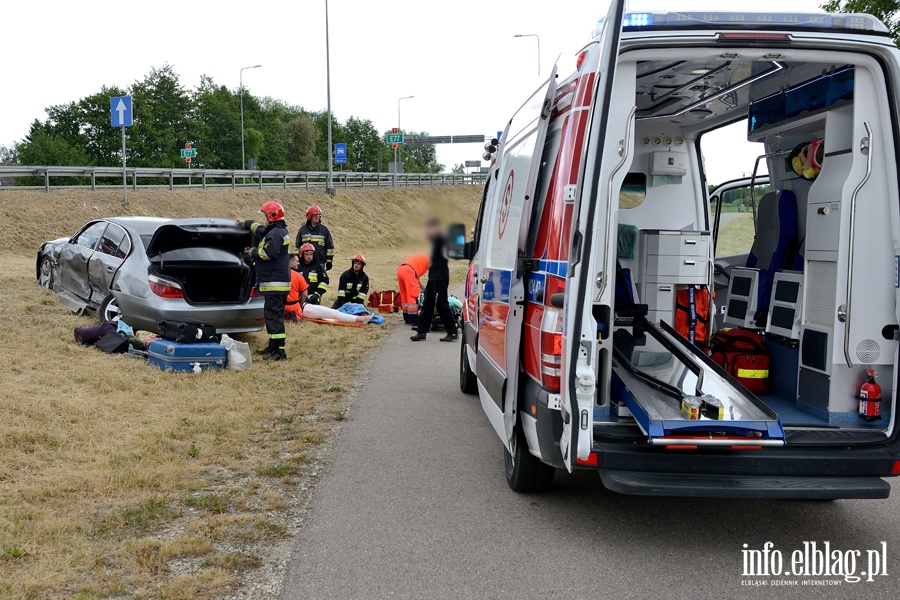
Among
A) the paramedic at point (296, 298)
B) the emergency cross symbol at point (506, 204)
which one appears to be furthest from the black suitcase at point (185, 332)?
the emergency cross symbol at point (506, 204)

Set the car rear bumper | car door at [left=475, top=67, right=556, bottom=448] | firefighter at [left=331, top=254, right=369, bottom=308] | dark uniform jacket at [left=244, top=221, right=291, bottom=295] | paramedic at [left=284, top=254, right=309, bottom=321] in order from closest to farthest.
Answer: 1. car door at [left=475, top=67, right=556, bottom=448]
2. the car rear bumper
3. dark uniform jacket at [left=244, top=221, right=291, bottom=295]
4. paramedic at [left=284, top=254, right=309, bottom=321]
5. firefighter at [left=331, top=254, right=369, bottom=308]

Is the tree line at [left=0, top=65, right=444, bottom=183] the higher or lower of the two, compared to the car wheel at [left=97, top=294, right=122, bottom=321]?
higher

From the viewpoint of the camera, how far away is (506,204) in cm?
550

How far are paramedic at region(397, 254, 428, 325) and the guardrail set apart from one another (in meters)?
8.99

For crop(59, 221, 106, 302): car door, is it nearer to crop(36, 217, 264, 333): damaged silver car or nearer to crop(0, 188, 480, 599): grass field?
crop(36, 217, 264, 333): damaged silver car

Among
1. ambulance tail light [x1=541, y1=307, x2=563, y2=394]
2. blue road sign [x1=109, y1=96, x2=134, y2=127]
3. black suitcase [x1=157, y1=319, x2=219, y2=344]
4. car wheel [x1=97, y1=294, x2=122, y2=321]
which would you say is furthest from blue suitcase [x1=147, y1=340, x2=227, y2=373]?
blue road sign [x1=109, y1=96, x2=134, y2=127]

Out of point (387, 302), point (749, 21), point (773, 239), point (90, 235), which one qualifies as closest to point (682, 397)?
point (773, 239)

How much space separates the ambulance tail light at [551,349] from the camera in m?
4.14

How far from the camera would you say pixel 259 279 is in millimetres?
9492

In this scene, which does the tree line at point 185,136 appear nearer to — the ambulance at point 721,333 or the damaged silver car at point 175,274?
the damaged silver car at point 175,274

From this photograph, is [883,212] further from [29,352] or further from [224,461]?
[29,352]

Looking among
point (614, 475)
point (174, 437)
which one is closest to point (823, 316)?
point (614, 475)

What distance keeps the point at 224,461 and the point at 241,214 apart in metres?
25.6

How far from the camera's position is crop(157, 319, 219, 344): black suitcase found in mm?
8570
